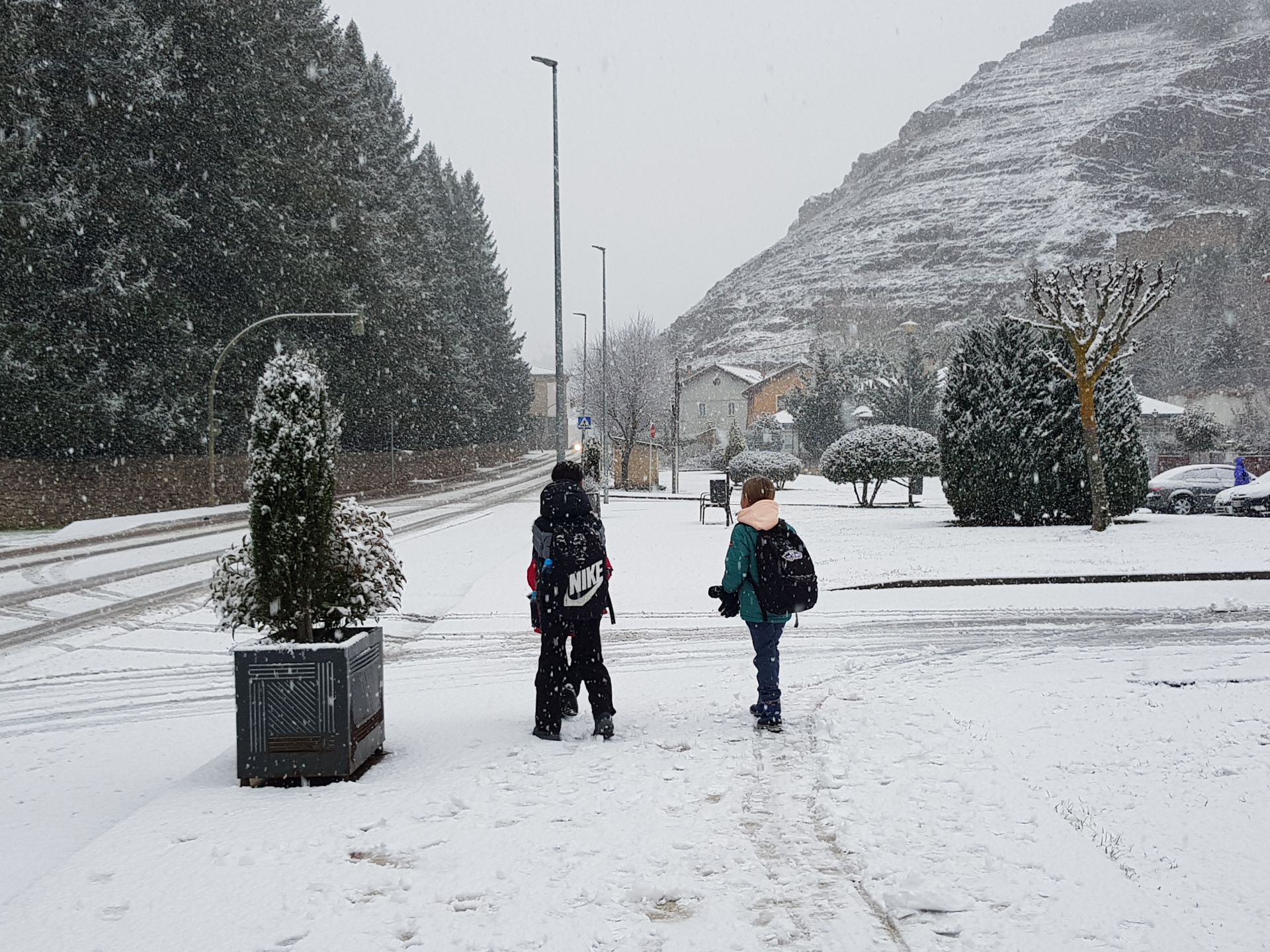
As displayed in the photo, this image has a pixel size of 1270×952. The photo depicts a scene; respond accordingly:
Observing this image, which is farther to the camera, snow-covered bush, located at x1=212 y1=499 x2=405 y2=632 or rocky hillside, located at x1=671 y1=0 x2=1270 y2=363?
rocky hillside, located at x1=671 y1=0 x2=1270 y2=363

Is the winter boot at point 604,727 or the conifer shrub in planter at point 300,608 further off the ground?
the conifer shrub in planter at point 300,608

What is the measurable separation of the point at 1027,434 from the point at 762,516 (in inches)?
583

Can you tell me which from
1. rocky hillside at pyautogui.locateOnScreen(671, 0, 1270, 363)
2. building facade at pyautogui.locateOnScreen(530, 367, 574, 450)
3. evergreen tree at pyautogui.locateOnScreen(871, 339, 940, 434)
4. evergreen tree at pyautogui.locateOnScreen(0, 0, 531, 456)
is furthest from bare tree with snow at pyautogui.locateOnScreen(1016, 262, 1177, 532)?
building facade at pyautogui.locateOnScreen(530, 367, 574, 450)

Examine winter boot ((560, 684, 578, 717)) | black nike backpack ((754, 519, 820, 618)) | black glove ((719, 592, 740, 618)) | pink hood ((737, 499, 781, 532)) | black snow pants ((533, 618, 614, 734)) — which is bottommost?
winter boot ((560, 684, 578, 717))

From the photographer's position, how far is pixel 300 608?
211 inches

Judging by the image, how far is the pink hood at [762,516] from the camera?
6125mm

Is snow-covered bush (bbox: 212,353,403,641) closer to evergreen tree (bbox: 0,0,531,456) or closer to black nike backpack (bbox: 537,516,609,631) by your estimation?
black nike backpack (bbox: 537,516,609,631)

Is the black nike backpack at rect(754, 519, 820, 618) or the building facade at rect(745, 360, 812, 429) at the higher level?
the building facade at rect(745, 360, 812, 429)

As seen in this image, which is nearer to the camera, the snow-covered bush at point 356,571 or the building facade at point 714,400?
the snow-covered bush at point 356,571

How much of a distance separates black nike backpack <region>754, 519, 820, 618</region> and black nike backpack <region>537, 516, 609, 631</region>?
1011 millimetres

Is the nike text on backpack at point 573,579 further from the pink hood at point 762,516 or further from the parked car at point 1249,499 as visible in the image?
the parked car at point 1249,499

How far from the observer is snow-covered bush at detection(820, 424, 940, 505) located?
99.5 feet

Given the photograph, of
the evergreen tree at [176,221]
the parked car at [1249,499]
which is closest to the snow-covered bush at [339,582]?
the evergreen tree at [176,221]

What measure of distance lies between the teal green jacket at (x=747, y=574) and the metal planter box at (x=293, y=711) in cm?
241
